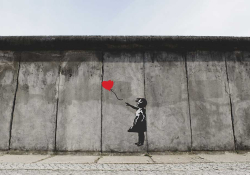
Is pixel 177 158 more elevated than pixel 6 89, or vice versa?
pixel 6 89

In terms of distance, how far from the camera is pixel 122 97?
3961 millimetres

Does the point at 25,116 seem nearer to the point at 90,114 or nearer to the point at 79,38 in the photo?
the point at 90,114

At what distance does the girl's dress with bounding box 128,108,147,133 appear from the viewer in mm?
3844

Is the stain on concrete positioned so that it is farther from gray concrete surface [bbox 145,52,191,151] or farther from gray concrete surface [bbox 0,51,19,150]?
gray concrete surface [bbox 0,51,19,150]

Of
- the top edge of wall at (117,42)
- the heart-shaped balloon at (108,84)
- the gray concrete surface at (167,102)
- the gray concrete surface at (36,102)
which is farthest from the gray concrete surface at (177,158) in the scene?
the top edge of wall at (117,42)

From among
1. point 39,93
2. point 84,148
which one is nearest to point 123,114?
point 84,148

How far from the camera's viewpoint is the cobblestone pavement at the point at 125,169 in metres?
2.40

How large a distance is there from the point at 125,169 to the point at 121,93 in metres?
1.79

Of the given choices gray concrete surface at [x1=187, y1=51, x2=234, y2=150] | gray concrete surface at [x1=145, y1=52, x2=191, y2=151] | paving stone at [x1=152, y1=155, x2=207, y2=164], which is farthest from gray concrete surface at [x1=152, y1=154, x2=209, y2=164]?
gray concrete surface at [x1=187, y1=51, x2=234, y2=150]

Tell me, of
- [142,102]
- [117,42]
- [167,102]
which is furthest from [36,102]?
[167,102]

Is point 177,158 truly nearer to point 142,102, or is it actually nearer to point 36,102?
point 142,102

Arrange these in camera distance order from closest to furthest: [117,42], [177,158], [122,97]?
[177,158] → [122,97] → [117,42]

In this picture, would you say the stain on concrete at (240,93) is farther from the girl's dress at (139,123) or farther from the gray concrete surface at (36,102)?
the gray concrete surface at (36,102)

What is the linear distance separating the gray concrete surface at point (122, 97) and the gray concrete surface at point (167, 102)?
26 cm
